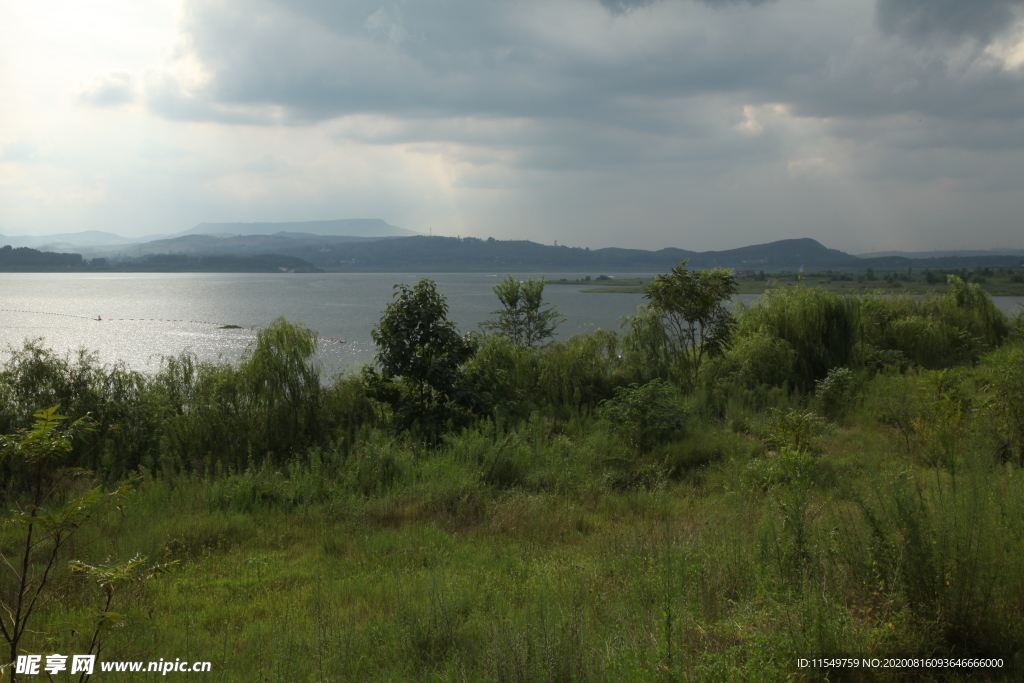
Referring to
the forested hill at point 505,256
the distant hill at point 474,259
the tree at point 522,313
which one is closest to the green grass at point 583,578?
the tree at point 522,313

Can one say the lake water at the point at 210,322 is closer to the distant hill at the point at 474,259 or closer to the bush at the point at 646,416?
the bush at the point at 646,416

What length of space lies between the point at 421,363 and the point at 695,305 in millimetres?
7893

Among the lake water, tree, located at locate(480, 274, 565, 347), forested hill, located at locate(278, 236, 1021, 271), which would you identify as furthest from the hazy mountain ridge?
tree, located at locate(480, 274, 565, 347)

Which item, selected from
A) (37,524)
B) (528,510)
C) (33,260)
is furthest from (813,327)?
(33,260)

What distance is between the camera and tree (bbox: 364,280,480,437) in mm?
12109

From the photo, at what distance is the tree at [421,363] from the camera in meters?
12.1

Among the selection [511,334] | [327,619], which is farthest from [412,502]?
[511,334]

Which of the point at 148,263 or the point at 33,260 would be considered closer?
the point at 33,260

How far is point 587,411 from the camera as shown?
45.6ft

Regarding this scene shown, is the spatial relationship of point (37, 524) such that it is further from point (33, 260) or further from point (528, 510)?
point (33, 260)

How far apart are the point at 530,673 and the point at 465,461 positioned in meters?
5.94

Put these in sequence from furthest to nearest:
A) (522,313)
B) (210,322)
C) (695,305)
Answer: (210,322)
(522,313)
(695,305)

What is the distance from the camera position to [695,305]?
16.5 metres

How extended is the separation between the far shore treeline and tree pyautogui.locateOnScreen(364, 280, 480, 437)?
0.06m
